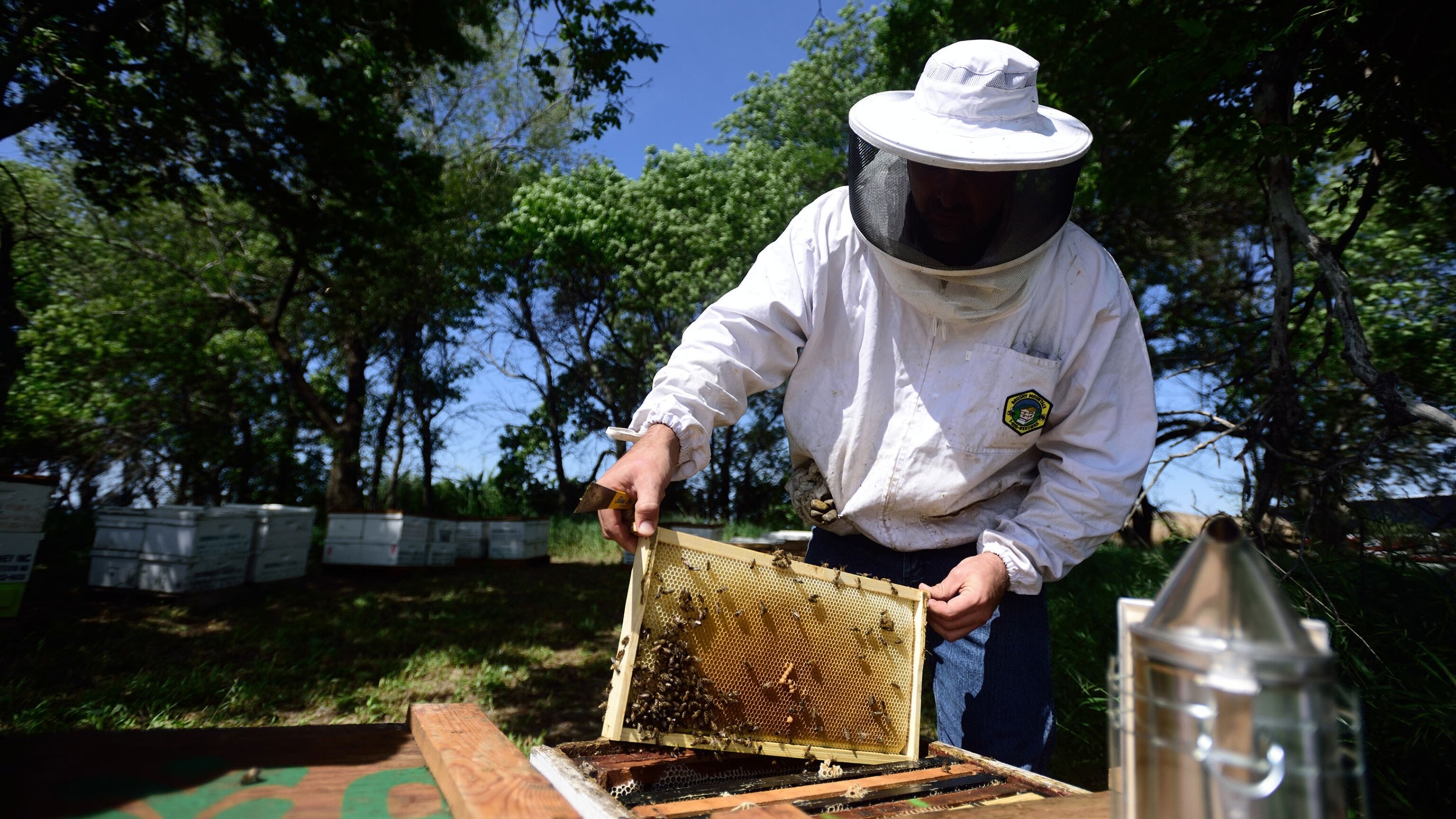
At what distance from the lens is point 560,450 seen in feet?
49.9

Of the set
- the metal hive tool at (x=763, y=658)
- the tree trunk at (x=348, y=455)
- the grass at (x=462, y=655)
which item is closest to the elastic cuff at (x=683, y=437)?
the metal hive tool at (x=763, y=658)

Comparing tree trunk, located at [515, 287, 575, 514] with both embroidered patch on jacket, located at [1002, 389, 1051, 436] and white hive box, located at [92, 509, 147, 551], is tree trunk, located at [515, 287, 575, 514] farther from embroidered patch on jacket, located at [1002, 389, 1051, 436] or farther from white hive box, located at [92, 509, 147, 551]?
embroidered patch on jacket, located at [1002, 389, 1051, 436]

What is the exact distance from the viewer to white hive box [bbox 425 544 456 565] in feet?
29.2

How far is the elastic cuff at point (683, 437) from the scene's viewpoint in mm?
1607

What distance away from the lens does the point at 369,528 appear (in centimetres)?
836

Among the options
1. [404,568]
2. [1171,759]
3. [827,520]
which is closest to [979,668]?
[827,520]

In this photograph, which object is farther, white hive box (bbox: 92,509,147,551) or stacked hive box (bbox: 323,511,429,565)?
stacked hive box (bbox: 323,511,429,565)

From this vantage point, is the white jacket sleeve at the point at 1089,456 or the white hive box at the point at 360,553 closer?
the white jacket sleeve at the point at 1089,456

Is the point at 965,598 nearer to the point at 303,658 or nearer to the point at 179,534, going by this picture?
the point at 303,658

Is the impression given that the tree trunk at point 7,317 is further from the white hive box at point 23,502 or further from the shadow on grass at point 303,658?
the shadow on grass at point 303,658

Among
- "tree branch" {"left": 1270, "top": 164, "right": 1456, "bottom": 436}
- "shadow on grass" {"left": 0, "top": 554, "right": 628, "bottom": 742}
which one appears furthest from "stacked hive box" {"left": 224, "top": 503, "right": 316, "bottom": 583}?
"tree branch" {"left": 1270, "top": 164, "right": 1456, "bottom": 436}

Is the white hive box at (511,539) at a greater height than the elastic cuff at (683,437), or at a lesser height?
lesser

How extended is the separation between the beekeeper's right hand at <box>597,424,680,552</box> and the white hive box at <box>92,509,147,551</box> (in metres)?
6.53

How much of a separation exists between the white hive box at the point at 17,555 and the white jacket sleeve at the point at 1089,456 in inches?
232
